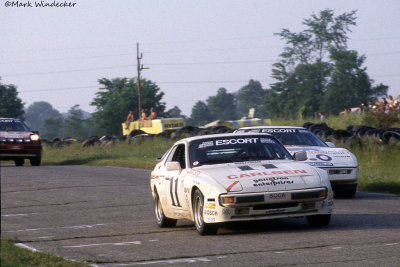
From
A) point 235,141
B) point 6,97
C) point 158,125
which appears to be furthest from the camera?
point 158,125

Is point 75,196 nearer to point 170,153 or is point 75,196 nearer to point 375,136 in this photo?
point 170,153

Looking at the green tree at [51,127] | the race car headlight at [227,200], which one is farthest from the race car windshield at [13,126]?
the green tree at [51,127]

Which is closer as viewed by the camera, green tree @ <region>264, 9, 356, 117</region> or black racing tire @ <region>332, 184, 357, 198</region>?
black racing tire @ <region>332, 184, 357, 198</region>

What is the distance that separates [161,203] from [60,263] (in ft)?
12.6

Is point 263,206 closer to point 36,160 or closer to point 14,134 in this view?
point 14,134

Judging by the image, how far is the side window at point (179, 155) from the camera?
34.0ft

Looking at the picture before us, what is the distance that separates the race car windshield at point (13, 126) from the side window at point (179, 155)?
16006 millimetres

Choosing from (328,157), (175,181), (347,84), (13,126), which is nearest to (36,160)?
(13,126)

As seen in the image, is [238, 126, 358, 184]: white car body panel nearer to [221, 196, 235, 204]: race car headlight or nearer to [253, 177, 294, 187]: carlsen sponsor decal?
[253, 177, 294, 187]: carlsen sponsor decal

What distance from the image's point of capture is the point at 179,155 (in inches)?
417

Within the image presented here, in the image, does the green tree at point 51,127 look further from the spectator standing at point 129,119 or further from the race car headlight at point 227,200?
the race car headlight at point 227,200

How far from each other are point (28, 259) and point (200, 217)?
2.77 m

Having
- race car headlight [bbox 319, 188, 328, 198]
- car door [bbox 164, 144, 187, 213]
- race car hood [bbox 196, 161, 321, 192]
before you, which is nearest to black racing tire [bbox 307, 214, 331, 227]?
race car headlight [bbox 319, 188, 328, 198]

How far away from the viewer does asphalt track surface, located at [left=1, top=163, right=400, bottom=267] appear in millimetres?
7219
